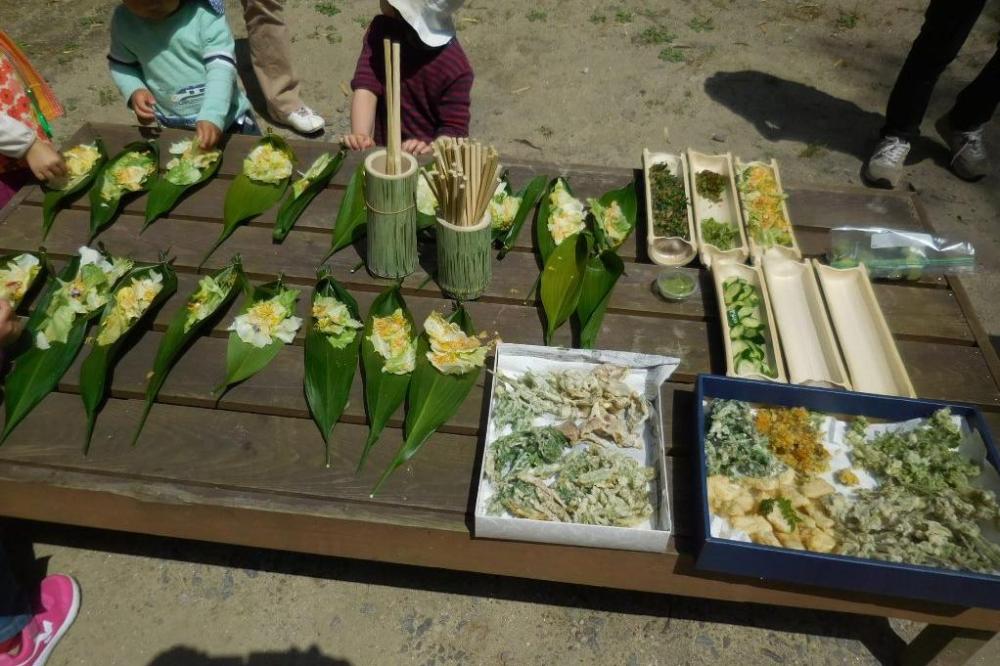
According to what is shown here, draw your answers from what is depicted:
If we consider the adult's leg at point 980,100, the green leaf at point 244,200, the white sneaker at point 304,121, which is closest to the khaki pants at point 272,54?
the white sneaker at point 304,121

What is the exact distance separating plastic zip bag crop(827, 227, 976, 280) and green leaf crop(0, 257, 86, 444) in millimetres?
2610

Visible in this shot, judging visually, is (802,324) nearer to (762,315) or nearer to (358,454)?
(762,315)

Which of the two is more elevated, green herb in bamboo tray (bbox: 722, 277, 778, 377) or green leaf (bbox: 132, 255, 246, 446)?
green herb in bamboo tray (bbox: 722, 277, 778, 377)

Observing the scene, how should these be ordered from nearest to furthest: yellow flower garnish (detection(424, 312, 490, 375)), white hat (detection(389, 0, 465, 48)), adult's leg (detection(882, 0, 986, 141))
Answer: yellow flower garnish (detection(424, 312, 490, 375)) → white hat (detection(389, 0, 465, 48)) → adult's leg (detection(882, 0, 986, 141))

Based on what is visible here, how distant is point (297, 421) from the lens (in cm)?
188

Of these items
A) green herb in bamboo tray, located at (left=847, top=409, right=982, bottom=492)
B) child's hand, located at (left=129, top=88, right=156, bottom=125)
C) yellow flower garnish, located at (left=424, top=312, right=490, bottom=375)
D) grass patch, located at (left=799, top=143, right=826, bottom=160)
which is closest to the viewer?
green herb in bamboo tray, located at (left=847, top=409, right=982, bottom=492)

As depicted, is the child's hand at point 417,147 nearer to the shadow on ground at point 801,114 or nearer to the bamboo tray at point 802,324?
the bamboo tray at point 802,324

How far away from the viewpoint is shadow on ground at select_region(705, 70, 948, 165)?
4.64 metres

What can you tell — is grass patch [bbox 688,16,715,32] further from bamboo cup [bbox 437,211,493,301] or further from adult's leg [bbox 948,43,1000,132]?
bamboo cup [bbox 437,211,493,301]

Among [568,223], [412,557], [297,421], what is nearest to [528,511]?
[412,557]

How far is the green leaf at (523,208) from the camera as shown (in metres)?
2.38

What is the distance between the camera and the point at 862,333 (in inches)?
85.3

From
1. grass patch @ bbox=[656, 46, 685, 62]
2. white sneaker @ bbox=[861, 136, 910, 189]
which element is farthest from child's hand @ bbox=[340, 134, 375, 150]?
grass patch @ bbox=[656, 46, 685, 62]

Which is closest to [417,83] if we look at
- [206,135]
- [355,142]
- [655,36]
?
[355,142]
